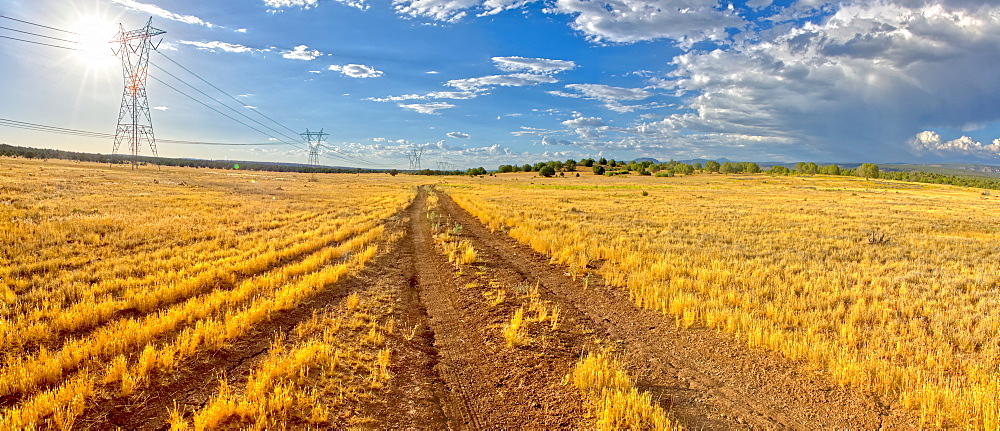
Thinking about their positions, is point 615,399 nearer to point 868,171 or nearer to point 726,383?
point 726,383

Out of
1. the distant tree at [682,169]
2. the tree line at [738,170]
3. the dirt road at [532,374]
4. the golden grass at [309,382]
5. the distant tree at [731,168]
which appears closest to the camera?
the golden grass at [309,382]

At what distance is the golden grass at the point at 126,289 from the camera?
5.51m

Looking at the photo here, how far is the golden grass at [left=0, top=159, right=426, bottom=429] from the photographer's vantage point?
18.1ft

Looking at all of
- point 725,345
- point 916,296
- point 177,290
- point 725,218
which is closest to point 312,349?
point 177,290

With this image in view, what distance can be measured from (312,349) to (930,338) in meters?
10.7

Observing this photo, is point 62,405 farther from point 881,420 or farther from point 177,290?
point 881,420

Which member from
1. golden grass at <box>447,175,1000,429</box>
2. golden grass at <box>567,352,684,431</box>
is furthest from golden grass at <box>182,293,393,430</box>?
golden grass at <box>447,175,1000,429</box>

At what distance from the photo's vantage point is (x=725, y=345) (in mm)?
7512

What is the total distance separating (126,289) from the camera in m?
9.68

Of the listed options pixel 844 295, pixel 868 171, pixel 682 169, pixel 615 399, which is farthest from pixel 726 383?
pixel 868 171

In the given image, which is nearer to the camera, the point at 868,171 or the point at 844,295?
the point at 844,295

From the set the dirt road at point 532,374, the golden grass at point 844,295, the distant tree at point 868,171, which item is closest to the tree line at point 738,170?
the distant tree at point 868,171

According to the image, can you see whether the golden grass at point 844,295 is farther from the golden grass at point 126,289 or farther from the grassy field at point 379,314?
the golden grass at point 126,289

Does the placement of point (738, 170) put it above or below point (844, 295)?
above
